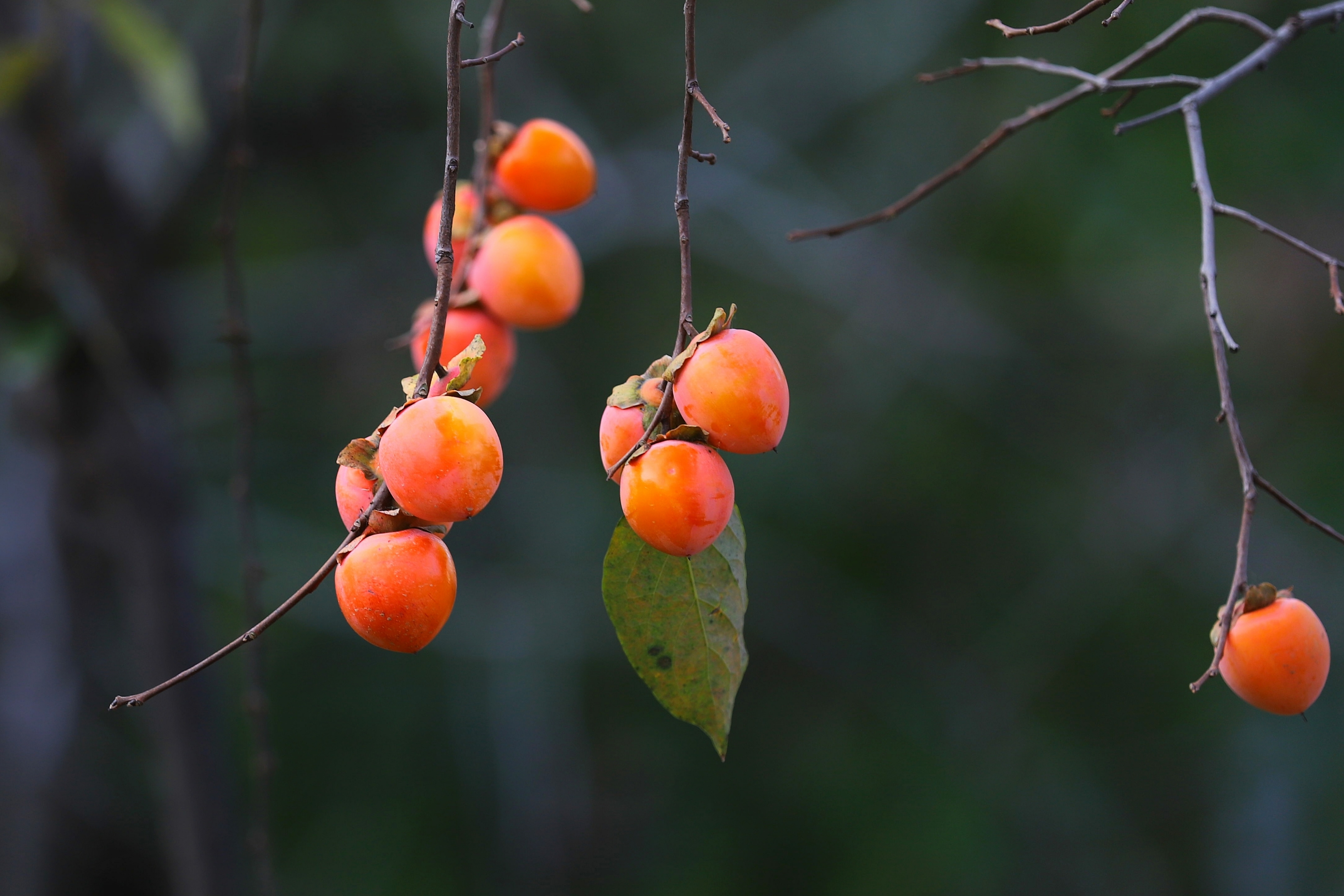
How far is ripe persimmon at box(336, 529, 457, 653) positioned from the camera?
0.50 metres

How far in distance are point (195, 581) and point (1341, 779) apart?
2945 millimetres

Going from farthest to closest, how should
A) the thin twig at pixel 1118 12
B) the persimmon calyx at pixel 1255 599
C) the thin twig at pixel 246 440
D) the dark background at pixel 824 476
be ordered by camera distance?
1. the dark background at pixel 824 476
2. the thin twig at pixel 246 440
3. the persimmon calyx at pixel 1255 599
4. the thin twig at pixel 1118 12

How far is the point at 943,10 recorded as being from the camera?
2.98m

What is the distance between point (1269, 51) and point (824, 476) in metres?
2.69

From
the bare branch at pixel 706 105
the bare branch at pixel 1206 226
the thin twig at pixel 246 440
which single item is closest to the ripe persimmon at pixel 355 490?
the bare branch at pixel 706 105

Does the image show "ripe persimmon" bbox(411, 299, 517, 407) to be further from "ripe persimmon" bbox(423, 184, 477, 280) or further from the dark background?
the dark background

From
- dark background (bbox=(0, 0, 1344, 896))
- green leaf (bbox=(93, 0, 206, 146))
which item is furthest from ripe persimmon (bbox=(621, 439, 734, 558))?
dark background (bbox=(0, 0, 1344, 896))

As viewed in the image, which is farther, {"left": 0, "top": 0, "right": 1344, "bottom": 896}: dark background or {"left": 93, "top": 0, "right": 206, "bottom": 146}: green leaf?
{"left": 0, "top": 0, "right": 1344, "bottom": 896}: dark background

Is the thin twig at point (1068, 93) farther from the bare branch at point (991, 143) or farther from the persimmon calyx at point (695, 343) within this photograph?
the persimmon calyx at point (695, 343)

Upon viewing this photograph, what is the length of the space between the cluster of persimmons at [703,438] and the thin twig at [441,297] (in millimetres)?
125

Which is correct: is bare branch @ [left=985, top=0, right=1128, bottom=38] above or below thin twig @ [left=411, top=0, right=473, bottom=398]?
above

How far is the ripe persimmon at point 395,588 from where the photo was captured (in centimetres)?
50

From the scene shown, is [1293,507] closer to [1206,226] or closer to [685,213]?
[1206,226]

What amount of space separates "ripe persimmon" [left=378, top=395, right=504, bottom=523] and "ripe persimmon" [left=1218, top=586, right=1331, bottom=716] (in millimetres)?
482
